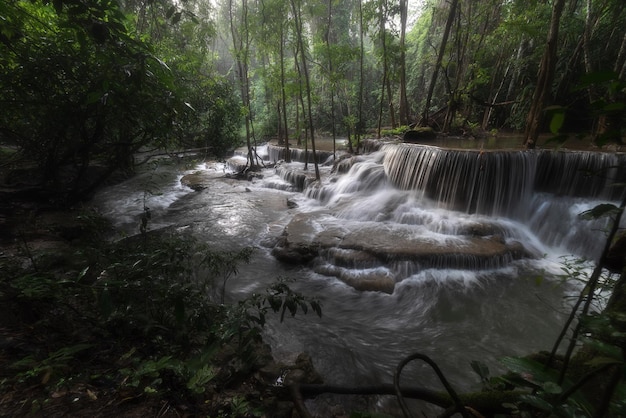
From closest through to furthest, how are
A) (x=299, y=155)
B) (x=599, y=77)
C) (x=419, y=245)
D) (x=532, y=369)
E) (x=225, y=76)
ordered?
(x=599, y=77) < (x=532, y=369) < (x=419, y=245) < (x=225, y=76) < (x=299, y=155)

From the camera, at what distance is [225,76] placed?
456 inches

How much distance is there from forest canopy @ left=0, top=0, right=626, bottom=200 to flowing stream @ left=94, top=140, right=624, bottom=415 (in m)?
1.55

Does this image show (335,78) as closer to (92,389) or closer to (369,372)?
(369,372)

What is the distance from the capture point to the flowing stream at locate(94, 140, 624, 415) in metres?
4.21

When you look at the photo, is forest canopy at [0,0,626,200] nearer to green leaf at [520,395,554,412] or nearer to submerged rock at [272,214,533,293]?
green leaf at [520,395,554,412]

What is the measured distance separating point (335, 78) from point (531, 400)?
10.5 m

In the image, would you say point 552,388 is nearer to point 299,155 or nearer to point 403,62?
point 403,62

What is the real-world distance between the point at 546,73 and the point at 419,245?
5293 millimetres

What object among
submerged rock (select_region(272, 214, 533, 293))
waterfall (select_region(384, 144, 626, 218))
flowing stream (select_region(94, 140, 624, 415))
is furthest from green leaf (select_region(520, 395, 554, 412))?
waterfall (select_region(384, 144, 626, 218))

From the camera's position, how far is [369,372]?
12.3 feet

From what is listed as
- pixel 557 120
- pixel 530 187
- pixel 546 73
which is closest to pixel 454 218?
pixel 530 187

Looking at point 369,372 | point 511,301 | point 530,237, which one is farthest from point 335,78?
point 369,372

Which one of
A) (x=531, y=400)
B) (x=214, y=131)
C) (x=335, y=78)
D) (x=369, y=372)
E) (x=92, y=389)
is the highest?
(x=335, y=78)

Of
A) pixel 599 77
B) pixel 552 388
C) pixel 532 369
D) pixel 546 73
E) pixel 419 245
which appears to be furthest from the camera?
pixel 546 73
